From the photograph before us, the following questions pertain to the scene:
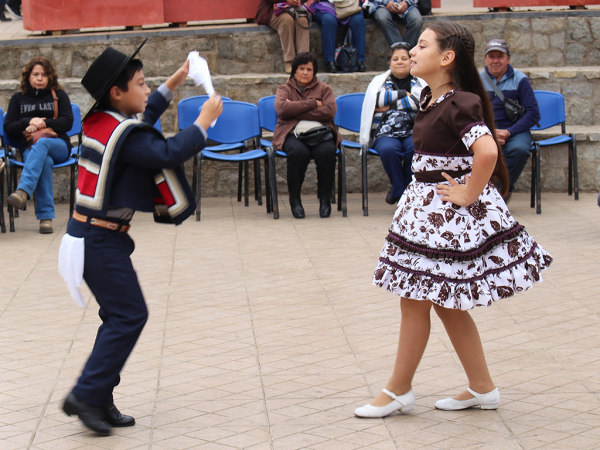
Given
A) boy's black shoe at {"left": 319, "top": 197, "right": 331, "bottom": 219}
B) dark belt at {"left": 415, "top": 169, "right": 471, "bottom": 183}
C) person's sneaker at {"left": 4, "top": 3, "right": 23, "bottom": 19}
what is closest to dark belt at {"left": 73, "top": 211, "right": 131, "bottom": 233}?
dark belt at {"left": 415, "top": 169, "right": 471, "bottom": 183}

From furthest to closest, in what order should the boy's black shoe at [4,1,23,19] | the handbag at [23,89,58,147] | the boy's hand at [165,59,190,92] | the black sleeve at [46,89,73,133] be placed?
the boy's black shoe at [4,1,23,19] → the black sleeve at [46,89,73,133] → the handbag at [23,89,58,147] → the boy's hand at [165,59,190,92]

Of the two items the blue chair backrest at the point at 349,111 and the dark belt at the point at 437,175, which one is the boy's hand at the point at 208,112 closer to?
the dark belt at the point at 437,175

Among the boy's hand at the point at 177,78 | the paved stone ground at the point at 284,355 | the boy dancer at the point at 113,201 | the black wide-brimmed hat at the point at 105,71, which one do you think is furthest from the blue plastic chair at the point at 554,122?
the black wide-brimmed hat at the point at 105,71

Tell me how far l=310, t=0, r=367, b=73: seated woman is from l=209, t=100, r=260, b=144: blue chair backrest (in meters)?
1.97

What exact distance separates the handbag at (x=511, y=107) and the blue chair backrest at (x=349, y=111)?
143cm

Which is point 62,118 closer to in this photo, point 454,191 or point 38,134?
point 38,134

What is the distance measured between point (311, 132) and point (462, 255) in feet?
16.4

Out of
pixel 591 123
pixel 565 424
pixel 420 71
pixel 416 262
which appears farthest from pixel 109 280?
pixel 591 123

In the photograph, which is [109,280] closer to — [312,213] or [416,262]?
[416,262]

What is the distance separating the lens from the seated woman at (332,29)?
999 cm

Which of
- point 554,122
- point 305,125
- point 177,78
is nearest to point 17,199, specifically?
point 305,125

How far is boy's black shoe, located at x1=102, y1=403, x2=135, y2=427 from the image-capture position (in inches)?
127

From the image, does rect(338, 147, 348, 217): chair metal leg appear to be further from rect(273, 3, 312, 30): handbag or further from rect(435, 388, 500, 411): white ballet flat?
rect(435, 388, 500, 411): white ballet flat

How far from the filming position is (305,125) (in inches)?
316
